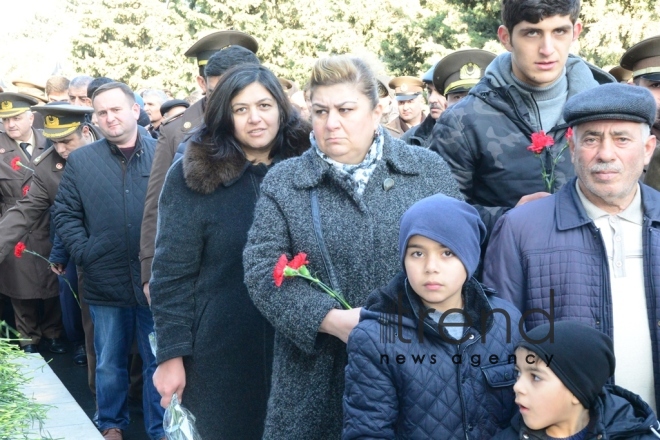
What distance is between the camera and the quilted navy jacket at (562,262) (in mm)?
2867

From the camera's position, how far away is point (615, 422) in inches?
100

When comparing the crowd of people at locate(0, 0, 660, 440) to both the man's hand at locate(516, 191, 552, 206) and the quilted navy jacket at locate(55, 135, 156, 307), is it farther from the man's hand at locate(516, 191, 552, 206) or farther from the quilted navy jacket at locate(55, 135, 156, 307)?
the quilted navy jacket at locate(55, 135, 156, 307)

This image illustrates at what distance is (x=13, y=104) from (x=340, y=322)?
7076 millimetres

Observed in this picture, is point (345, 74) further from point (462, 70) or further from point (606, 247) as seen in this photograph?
point (462, 70)

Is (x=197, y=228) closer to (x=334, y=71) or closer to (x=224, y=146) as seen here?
(x=224, y=146)

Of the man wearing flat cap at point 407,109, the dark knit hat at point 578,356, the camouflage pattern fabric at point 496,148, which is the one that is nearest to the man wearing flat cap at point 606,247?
the dark knit hat at point 578,356

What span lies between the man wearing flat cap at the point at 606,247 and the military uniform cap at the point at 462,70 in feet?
11.4

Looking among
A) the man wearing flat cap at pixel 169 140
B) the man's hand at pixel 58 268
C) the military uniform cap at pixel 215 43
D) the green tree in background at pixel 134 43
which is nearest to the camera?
the man wearing flat cap at pixel 169 140

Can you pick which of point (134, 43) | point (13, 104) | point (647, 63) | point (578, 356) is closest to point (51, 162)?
point (13, 104)

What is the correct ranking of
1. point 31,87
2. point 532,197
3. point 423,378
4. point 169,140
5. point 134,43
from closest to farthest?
point 423,378
point 532,197
point 169,140
point 31,87
point 134,43

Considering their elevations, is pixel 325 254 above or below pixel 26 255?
below

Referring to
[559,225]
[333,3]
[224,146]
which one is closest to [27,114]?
[224,146]

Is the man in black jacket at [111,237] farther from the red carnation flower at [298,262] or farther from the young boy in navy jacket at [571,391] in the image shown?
the young boy in navy jacket at [571,391]

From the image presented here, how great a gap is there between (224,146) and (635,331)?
6.17 feet
